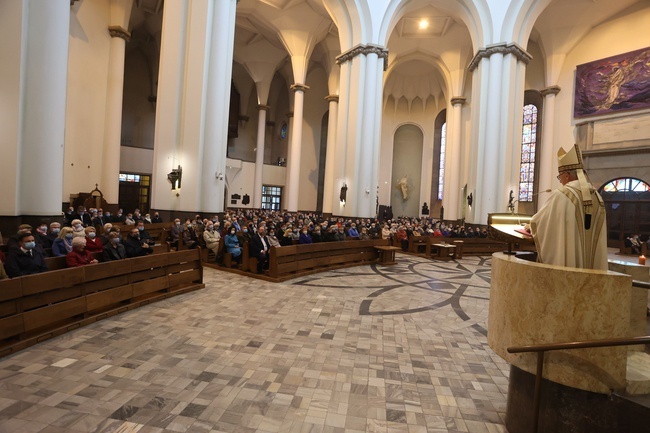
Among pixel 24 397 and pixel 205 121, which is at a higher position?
pixel 205 121

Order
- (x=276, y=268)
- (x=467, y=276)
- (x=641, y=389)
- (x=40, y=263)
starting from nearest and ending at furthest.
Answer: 1. (x=641, y=389)
2. (x=40, y=263)
3. (x=276, y=268)
4. (x=467, y=276)

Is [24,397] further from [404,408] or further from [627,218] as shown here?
[627,218]

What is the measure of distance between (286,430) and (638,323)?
307cm

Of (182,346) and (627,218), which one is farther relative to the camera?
(627,218)

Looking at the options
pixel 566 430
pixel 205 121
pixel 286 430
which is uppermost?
pixel 205 121

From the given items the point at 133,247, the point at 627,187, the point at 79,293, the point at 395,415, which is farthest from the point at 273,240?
the point at 627,187

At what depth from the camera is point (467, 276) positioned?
1030 cm

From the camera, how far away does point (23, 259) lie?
468cm

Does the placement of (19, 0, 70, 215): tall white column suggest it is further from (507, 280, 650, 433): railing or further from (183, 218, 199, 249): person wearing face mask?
(507, 280, 650, 433): railing

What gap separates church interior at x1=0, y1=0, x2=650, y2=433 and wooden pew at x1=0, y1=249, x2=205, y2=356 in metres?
0.15

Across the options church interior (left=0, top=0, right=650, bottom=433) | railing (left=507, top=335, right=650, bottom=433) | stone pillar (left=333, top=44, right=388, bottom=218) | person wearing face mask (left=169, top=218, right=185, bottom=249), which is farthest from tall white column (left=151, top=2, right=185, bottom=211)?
railing (left=507, top=335, right=650, bottom=433)

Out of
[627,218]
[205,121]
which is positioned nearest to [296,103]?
[205,121]

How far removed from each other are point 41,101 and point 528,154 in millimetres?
27671

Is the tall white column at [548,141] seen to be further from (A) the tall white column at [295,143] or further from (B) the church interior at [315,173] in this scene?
(A) the tall white column at [295,143]
